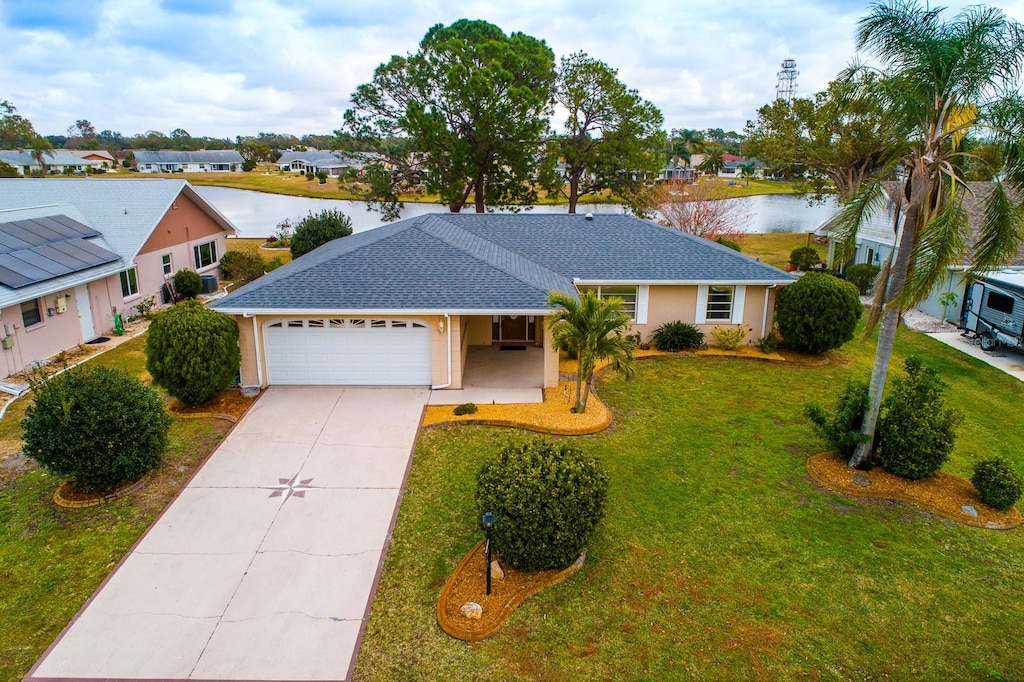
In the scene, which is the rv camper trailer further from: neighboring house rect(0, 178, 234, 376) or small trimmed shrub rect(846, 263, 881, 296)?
neighboring house rect(0, 178, 234, 376)

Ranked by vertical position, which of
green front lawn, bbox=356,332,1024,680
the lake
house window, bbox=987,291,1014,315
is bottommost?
green front lawn, bbox=356,332,1024,680

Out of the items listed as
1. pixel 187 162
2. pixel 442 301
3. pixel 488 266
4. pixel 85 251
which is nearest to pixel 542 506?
pixel 442 301

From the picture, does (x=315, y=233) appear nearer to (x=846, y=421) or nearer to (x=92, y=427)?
(x=92, y=427)

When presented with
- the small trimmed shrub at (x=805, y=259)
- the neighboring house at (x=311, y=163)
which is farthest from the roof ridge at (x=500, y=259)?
the neighboring house at (x=311, y=163)

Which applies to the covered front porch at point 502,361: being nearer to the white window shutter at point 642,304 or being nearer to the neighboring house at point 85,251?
the white window shutter at point 642,304

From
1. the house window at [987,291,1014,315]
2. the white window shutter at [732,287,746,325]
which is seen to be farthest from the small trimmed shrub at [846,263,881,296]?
the white window shutter at [732,287,746,325]

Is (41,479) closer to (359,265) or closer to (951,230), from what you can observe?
(359,265)
